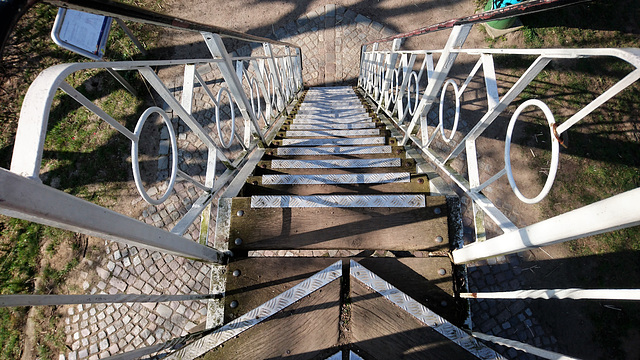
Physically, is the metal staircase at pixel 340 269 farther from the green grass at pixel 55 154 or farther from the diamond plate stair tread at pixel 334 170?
the green grass at pixel 55 154

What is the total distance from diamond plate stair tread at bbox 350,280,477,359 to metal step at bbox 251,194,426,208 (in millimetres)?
735

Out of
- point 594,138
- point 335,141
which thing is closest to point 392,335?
point 335,141

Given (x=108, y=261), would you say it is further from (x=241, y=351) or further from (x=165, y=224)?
(x=241, y=351)

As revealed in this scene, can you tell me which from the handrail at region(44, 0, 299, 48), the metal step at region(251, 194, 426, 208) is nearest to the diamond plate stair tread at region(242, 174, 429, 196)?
the metal step at region(251, 194, 426, 208)

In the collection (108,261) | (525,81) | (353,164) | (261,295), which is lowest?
(108,261)

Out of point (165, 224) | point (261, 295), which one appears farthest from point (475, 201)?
point (165, 224)

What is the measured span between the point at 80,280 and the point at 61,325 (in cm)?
71

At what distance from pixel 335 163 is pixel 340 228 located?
1.04 meters

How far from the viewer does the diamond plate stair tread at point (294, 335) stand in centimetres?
157

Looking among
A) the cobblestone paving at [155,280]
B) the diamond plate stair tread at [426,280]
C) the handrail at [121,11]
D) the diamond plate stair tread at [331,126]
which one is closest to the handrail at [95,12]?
the handrail at [121,11]

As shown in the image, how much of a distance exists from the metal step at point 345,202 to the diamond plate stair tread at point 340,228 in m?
0.03

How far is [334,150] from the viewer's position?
3438 millimetres

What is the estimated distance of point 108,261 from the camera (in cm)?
487

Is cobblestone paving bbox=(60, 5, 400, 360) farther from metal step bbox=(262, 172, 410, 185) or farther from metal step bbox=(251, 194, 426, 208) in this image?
metal step bbox=(251, 194, 426, 208)
